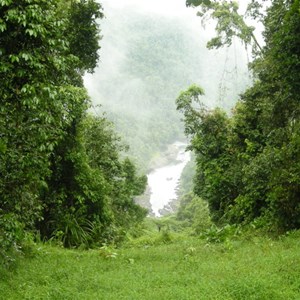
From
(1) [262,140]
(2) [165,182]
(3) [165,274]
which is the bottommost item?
(3) [165,274]

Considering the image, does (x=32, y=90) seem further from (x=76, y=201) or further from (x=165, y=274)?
(x=76, y=201)

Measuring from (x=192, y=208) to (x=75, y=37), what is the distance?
155ft

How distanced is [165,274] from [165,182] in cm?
11059

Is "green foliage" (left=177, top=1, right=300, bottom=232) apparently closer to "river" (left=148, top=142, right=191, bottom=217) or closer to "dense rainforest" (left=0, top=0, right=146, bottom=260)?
"dense rainforest" (left=0, top=0, right=146, bottom=260)

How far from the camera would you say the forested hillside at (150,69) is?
128250 mm

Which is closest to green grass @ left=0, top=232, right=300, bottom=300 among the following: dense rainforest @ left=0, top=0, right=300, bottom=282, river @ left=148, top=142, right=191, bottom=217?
dense rainforest @ left=0, top=0, right=300, bottom=282

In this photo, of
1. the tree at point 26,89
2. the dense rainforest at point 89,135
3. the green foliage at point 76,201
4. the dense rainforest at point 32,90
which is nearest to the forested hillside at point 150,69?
the dense rainforest at point 89,135

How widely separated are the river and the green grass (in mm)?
86529

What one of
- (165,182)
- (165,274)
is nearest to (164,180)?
(165,182)

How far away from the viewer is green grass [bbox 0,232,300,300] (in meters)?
5.36

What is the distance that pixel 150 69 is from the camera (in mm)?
147750

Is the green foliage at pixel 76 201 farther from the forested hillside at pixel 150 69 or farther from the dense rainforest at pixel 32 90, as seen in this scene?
the forested hillside at pixel 150 69

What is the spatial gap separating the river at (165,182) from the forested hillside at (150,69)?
4.61 metres

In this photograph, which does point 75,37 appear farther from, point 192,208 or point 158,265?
point 192,208
